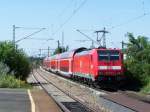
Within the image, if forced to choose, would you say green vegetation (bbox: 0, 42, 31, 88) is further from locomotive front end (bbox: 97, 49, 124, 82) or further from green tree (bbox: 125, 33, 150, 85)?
green tree (bbox: 125, 33, 150, 85)

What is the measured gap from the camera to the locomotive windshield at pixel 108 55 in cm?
4047

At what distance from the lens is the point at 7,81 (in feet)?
139

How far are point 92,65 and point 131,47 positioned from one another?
8.09 metres

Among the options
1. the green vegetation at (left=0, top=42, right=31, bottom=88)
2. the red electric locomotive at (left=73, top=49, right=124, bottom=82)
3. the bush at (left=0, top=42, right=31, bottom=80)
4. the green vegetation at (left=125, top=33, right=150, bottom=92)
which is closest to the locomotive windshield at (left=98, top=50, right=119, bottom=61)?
the red electric locomotive at (left=73, top=49, right=124, bottom=82)

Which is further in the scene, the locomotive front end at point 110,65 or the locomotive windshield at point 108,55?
the locomotive windshield at point 108,55

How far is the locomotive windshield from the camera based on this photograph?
4047 centimetres

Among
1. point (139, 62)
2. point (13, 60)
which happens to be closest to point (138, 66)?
point (139, 62)

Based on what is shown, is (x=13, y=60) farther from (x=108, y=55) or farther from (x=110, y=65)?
(x=110, y=65)

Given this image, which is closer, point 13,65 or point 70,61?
point 13,65

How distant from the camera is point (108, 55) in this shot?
40625 mm

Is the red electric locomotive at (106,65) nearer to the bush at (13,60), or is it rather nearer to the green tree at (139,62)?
the green tree at (139,62)

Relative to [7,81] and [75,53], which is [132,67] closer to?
[7,81]

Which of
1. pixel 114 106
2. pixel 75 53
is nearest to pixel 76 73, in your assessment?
pixel 75 53

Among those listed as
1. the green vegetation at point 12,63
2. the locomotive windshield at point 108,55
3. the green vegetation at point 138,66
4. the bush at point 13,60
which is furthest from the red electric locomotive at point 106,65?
the bush at point 13,60
